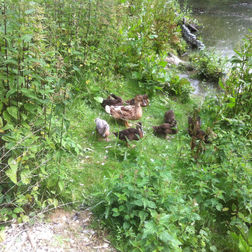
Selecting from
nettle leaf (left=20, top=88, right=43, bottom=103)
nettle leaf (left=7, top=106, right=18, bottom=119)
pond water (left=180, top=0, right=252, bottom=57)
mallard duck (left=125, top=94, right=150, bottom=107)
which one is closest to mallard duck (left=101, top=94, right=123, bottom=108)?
mallard duck (left=125, top=94, right=150, bottom=107)

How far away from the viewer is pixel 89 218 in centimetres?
297

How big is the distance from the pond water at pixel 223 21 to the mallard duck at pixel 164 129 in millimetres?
6368

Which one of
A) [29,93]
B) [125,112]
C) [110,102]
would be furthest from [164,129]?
[29,93]

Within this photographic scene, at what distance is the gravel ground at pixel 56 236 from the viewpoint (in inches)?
99.2

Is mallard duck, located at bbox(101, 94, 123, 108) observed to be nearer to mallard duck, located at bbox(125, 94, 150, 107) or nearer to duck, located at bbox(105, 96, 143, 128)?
duck, located at bbox(105, 96, 143, 128)

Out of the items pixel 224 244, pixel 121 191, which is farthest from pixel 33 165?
pixel 224 244

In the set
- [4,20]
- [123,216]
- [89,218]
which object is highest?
[4,20]

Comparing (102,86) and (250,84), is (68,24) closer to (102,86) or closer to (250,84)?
(102,86)

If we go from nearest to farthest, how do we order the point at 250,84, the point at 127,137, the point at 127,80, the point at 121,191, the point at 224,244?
the point at 121,191, the point at 224,244, the point at 127,137, the point at 250,84, the point at 127,80

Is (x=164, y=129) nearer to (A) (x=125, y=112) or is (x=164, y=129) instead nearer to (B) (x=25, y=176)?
(A) (x=125, y=112)

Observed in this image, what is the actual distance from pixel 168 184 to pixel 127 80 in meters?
3.95

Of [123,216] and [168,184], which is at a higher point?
[168,184]

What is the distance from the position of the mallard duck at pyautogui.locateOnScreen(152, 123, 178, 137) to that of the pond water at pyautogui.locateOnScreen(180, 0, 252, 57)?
20.9 ft

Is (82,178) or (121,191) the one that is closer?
(121,191)
